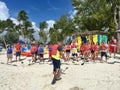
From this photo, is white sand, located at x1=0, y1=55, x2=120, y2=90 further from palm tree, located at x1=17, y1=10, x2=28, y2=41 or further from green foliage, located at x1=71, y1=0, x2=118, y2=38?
palm tree, located at x1=17, y1=10, x2=28, y2=41

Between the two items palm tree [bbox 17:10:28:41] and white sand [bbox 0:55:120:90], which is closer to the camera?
white sand [bbox 0:55:120:90]

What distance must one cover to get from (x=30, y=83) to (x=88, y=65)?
4.06 metres

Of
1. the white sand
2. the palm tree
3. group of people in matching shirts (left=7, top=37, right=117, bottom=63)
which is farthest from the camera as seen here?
the palm tree

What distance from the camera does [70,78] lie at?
13758mm

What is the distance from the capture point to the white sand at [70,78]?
41.2 feet

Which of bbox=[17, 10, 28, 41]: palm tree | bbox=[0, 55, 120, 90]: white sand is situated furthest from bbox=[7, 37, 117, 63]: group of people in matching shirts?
bbox=[17, 10, 28, 41]: palm tree

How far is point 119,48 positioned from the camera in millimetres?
26766

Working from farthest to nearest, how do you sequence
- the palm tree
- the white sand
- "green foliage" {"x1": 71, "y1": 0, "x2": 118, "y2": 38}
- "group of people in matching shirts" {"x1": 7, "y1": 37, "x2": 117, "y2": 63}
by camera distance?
the palm tree → "green foliage" {"x1": 71, "y1": 0, "x2": 118, "y2": 38} → "group of people in matching shirts" {"x1": 7, "y1": 37, "x2": 117, "y2": 63} → the white sand

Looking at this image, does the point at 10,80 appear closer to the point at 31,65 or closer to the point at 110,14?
the point at 31,65

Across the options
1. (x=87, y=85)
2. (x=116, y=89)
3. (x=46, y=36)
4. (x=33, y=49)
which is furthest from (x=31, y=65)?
(x=46, y=36)

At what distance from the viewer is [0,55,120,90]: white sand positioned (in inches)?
494

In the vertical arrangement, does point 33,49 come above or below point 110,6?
below

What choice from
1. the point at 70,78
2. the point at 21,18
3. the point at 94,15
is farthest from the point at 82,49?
the point at 21,18

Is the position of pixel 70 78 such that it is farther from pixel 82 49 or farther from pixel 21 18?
pixel 21 18
